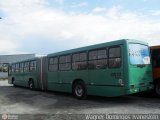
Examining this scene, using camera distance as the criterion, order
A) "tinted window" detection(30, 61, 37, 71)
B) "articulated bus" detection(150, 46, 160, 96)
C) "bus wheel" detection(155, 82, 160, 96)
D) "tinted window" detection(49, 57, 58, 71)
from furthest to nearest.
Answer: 1. "tinted window" detection(30, 61, 37, 71)
2. "tinted window" detection(49, 57, 58, 71)
3. "bus wheel" detection(155, 82, 160, 96)
4. "articulated bus" detection(150, 46, 160, 96)

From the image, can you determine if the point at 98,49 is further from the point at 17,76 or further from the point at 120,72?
the point at 17,76

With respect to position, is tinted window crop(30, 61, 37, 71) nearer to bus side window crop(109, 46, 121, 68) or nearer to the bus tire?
bus side window crop(109, 46, 121, 68)

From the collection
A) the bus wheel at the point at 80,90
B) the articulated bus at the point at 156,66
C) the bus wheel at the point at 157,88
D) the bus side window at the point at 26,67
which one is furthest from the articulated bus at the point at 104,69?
the bus side window at the point at 26,67

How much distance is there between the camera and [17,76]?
80.4 feet

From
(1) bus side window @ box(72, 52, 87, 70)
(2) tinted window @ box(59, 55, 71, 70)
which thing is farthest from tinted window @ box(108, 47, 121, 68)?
(2) tinted window @ box(59, 55, 71, 70)

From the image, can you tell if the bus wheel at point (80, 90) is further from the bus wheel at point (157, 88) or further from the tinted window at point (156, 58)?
the tinted window at point (156, 58)

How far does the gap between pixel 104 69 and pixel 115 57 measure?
874 millimetres

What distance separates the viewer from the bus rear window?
1148 centimetres

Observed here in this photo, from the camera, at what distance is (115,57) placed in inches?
457

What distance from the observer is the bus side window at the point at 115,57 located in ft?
37.5

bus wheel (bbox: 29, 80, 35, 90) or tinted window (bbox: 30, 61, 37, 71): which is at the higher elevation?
tinted window (bbox: 30, 61, 37, 71)

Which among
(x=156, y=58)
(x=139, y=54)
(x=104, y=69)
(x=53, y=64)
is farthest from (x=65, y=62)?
(x=156, y=58)

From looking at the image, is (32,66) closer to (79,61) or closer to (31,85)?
(31,85)

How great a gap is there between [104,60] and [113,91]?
1525mm
